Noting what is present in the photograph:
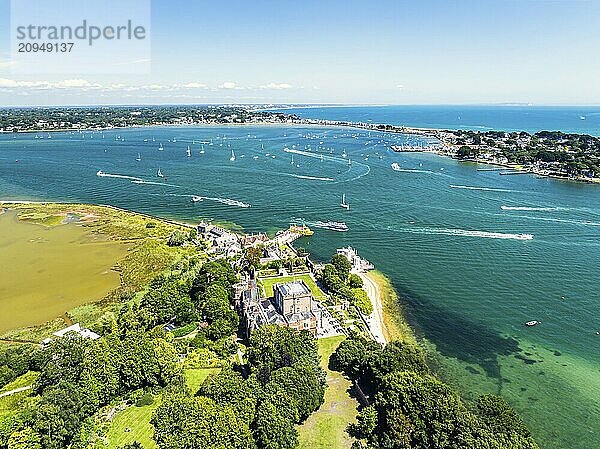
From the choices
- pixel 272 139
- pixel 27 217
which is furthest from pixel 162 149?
pixel 27 217

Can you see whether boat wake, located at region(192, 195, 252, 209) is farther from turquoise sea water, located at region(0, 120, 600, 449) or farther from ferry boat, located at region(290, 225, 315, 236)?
ferry boat, located at region(290, 225, 315, 236)

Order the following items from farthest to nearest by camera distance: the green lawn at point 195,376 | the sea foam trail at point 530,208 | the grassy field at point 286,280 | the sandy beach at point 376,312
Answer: the sea foam trail at point 530,208, the grassy field at point 286,280, the sandy beach at point 376,312, the green lawn at point 195,376

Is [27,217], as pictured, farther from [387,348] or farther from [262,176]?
[387,348]

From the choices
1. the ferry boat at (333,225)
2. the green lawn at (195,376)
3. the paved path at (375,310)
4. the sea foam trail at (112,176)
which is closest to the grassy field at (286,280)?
the paved path at (375,310)

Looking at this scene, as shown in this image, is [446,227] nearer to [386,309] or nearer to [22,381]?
[386,309]

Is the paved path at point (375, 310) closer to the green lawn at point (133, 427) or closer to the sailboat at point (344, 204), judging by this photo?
the green lawn at point (133, 427)
